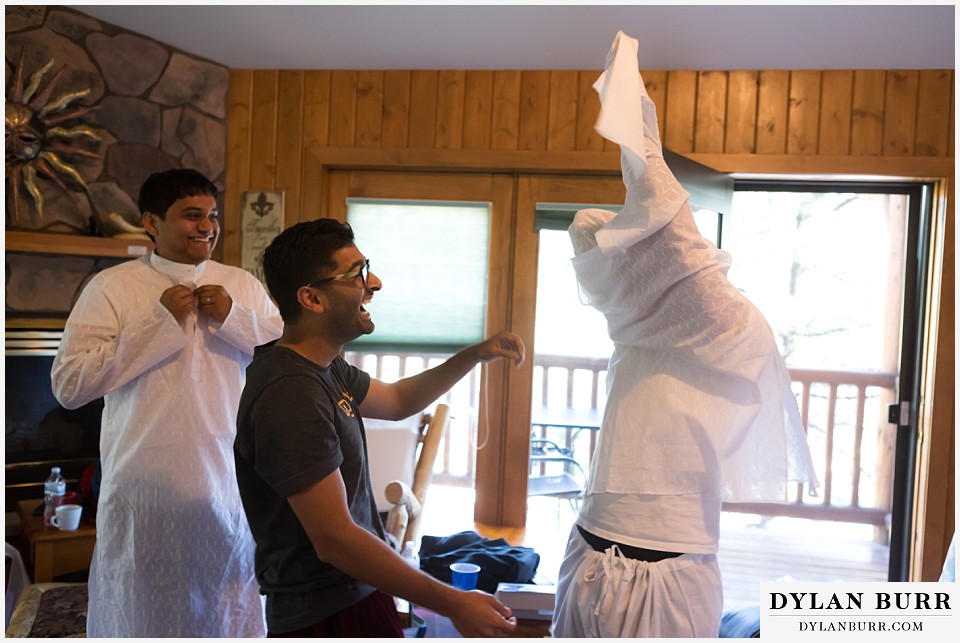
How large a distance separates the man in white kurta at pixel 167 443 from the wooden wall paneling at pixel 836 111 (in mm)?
2447

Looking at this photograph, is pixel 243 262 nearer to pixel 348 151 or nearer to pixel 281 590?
pixel 348 151

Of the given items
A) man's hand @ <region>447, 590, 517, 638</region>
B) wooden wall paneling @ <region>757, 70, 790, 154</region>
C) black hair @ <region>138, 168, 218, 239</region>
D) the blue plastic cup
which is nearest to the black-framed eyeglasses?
man's hand @ <region>447, 590, 517, 638</region>

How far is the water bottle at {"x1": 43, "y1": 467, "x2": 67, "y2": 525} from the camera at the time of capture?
2.92 meters

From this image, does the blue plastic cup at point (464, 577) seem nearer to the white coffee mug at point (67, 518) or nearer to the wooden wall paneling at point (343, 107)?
the white coffee mug at point (67, 518)

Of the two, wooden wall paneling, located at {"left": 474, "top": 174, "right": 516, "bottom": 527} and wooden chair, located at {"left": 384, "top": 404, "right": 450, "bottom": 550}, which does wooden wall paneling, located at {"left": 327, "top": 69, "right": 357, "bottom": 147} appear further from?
wooden chair, located at {"left": 384, "top": 404, "right": 450, "bottom": 550}

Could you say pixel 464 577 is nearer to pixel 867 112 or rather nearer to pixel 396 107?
pixel 396 107

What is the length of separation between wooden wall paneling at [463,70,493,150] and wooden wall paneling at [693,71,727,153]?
2.90ft

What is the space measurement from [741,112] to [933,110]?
736 millimetres

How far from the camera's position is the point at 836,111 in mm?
3279

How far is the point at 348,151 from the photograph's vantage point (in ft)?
11.9

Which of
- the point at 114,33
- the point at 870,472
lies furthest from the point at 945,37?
the point at 114,33

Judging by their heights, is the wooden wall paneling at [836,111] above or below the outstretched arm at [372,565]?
above

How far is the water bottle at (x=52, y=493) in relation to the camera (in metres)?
2.92

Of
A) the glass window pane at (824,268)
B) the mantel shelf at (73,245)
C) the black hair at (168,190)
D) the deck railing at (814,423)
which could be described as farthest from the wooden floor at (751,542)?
the black hair at (168,190)
